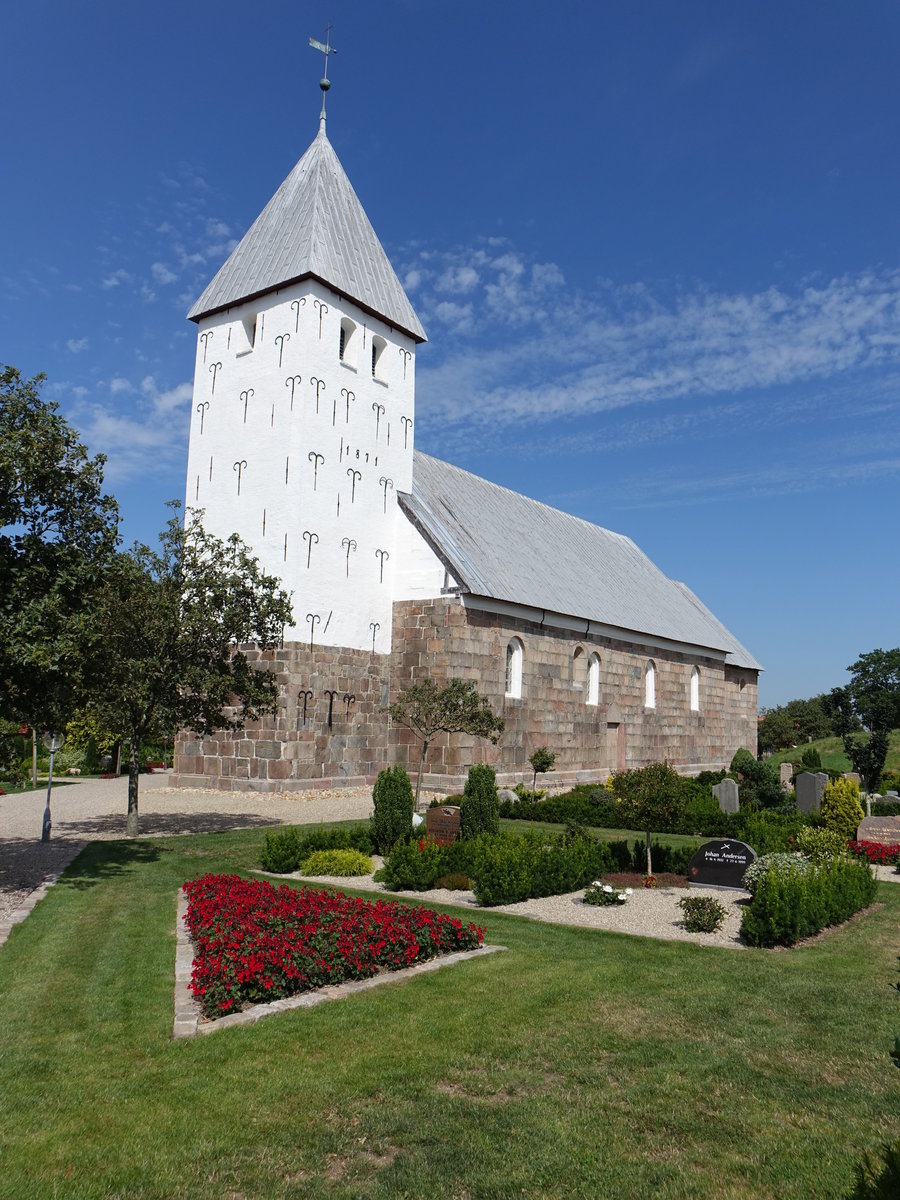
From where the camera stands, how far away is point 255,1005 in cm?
640

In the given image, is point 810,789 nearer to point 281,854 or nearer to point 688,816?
point 688,816

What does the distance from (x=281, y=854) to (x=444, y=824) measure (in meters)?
2.68

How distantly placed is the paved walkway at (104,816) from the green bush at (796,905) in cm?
736

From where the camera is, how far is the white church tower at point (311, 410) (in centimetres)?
2227

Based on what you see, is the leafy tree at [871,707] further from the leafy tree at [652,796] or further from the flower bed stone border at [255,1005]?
the flower bed stone border at [255,1005]

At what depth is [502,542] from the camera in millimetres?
27469

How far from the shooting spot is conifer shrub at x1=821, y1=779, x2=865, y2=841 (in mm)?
16094

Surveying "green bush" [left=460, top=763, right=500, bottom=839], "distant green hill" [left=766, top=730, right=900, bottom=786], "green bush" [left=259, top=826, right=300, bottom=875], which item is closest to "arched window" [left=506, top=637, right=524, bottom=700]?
"green bush" [left=460, top=763, right=500, bottom=839]

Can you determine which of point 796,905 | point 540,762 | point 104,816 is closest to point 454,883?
point 796,905

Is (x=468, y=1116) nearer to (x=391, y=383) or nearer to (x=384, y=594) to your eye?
(x=384, y=594)

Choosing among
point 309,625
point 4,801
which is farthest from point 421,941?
point 4,801

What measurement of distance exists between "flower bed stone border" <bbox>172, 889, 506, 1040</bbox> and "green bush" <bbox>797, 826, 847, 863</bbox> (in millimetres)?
5451

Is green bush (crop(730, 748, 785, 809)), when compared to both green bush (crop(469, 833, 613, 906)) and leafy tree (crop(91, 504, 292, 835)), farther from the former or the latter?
leafy tree (crop(91, 504, 292, 835))

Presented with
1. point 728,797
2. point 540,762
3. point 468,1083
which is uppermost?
point 540,762
